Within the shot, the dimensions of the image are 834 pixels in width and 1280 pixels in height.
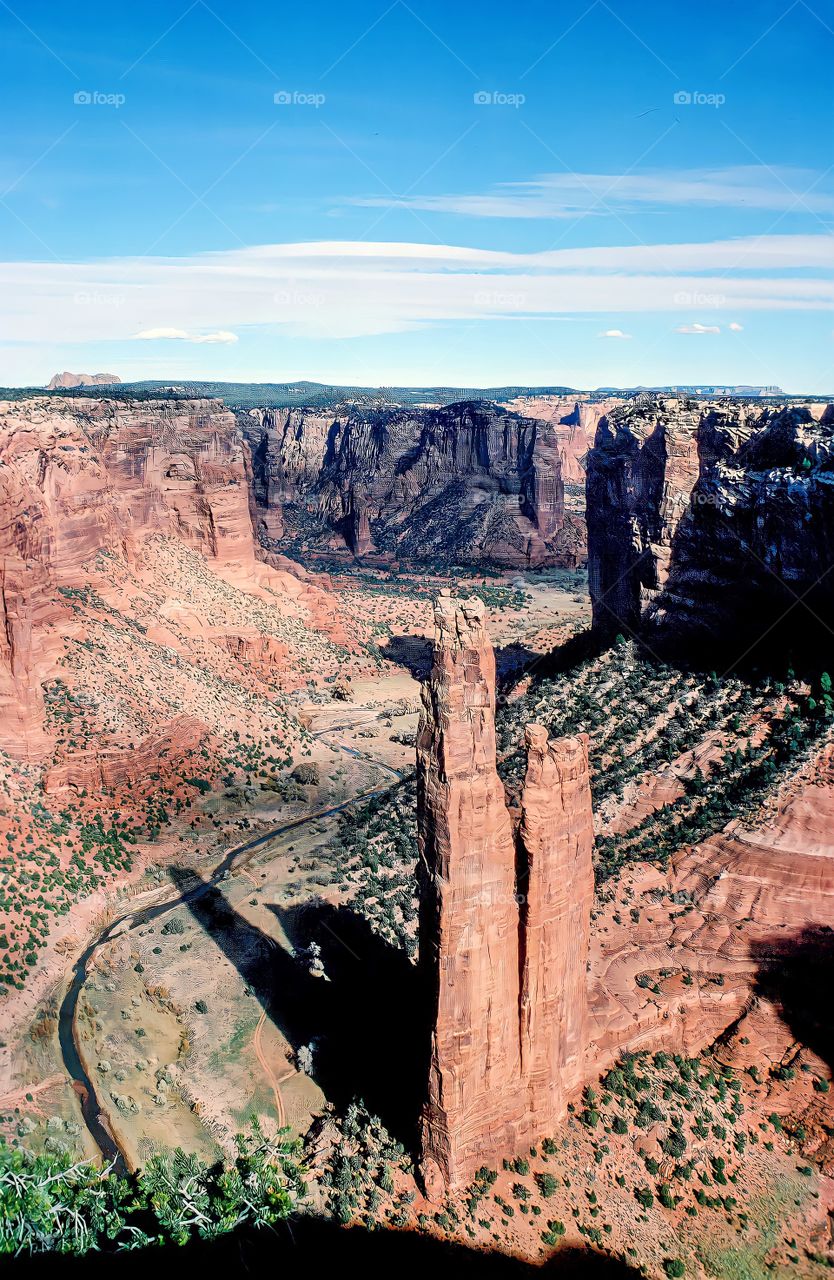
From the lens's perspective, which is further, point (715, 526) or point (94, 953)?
point (715, 526)

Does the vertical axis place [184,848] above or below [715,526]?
below

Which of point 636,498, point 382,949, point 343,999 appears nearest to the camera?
point 343,999

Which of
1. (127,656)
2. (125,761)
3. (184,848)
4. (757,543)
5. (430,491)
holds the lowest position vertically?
(184,848)

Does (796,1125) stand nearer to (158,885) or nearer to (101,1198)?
(101,1198)

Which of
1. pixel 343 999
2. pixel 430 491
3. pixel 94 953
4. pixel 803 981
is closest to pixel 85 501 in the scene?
pixel 94 953

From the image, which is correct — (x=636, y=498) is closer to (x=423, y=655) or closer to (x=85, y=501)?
(x=85, y=501)

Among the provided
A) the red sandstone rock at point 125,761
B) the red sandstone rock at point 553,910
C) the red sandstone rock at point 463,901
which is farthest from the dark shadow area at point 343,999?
the red sandstone rock at point 125,761

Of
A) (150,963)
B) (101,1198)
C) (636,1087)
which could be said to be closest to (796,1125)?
(636,1087)
